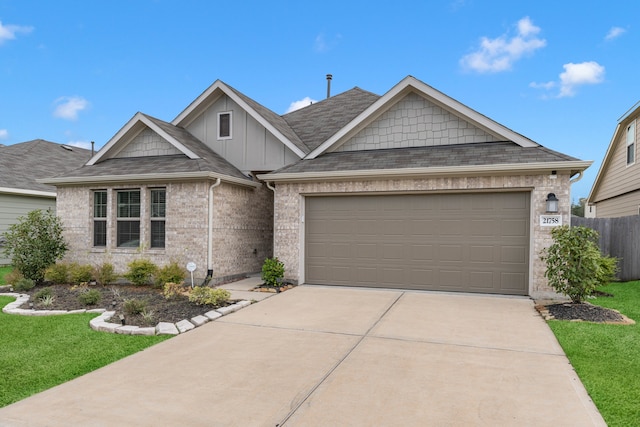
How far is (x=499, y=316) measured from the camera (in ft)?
22.9

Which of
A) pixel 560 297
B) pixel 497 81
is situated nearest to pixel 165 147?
pixel 560 297

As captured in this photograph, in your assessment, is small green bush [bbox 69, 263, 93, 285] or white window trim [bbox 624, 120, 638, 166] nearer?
small green bush [bbox 69, 263, 93, 285]

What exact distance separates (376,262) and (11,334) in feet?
24.0

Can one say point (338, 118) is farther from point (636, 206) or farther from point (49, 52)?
point (49, 52)

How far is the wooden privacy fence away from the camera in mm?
10927

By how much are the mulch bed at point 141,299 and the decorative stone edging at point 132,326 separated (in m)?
0.17

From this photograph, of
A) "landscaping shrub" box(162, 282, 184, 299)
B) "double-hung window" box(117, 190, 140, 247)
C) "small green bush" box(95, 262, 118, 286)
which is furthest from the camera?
"double-hung window" box(117, 190, 140, 247)

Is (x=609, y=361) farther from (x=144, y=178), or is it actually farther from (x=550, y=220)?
(x=144, y=178)

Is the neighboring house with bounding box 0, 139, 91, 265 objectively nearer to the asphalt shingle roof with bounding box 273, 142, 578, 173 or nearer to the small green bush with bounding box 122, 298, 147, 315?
the small green bush with bounding box 122, 298, 147, 315

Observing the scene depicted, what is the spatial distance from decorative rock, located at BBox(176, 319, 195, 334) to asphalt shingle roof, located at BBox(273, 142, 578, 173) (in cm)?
505

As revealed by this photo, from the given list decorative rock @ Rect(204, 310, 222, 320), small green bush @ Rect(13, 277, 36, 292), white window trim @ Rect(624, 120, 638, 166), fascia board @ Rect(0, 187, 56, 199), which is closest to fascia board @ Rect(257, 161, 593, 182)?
decorative rock @ Rect(204, 310, 222, 320)

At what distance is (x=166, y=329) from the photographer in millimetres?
6020

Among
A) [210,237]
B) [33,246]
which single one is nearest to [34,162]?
[33,246]

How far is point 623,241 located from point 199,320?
463 inches
